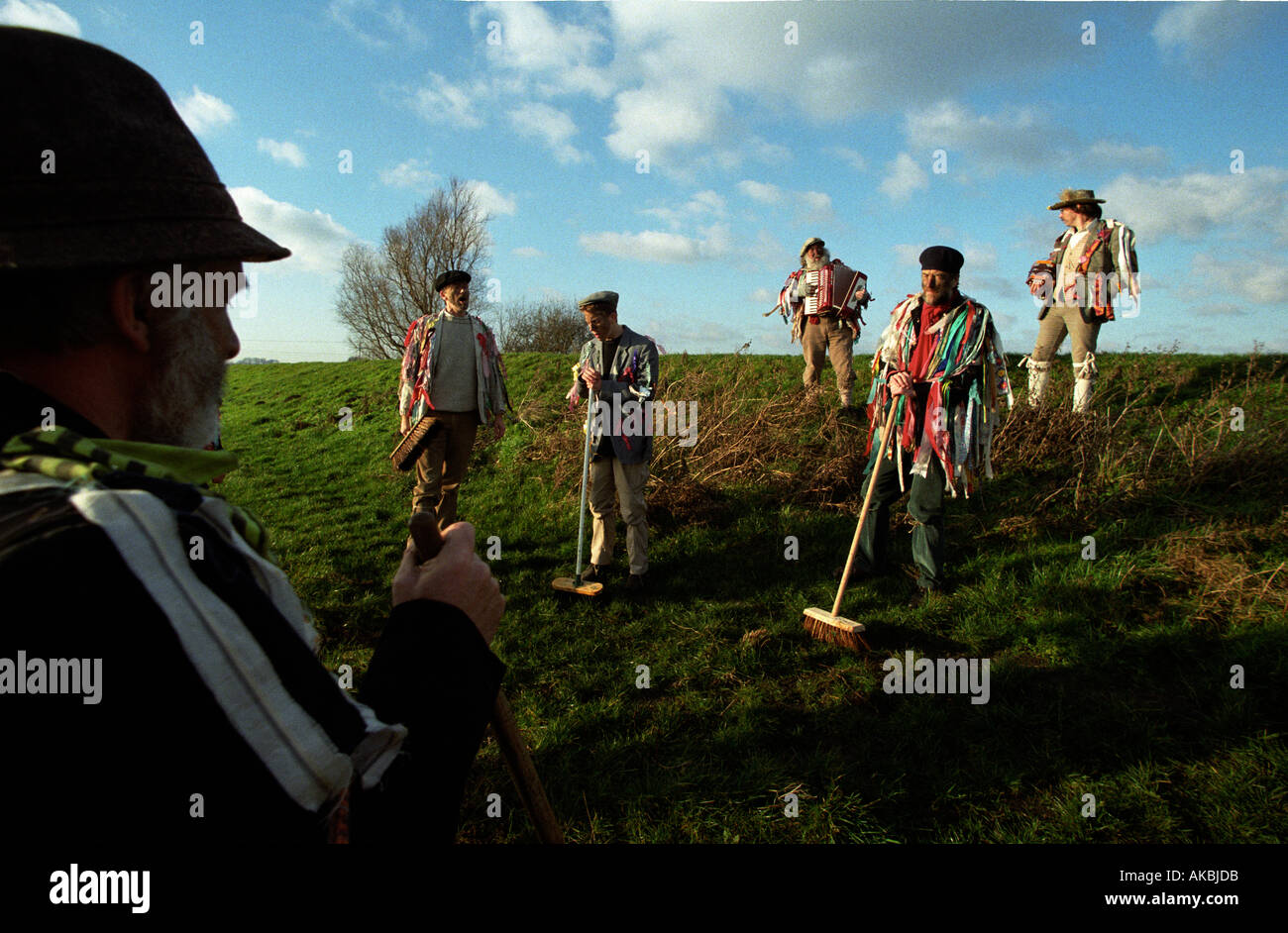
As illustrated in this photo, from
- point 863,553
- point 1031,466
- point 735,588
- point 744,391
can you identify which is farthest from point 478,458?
point 1031,466

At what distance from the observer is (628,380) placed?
6250 millimetres

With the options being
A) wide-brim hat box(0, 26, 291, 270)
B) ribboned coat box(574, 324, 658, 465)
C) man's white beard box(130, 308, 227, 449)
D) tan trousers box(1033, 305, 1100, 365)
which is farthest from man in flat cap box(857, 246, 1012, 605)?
wide-brim hat box(0, 26, 291, 270)

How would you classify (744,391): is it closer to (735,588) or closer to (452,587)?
(735,588)

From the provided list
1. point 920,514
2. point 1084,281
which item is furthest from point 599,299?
point 1084,281

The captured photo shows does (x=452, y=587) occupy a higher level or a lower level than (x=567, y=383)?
lower

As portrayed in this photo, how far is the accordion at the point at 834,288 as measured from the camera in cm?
991

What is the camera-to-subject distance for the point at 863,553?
600cm

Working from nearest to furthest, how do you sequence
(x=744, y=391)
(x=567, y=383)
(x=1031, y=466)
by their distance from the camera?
(x=1031, y=466)
(x=744, y=391)
(x=567, y=383)

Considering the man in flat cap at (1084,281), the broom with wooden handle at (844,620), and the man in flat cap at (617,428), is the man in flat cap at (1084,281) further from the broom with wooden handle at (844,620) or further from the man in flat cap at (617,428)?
the man in flat cap at (617,428)

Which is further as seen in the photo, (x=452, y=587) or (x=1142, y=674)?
(x=1142, y=674)

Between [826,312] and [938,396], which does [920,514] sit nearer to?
[938,396]

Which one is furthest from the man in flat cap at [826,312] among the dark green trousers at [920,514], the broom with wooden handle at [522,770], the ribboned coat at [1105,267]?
the broom with wooden handle at [522,770]
